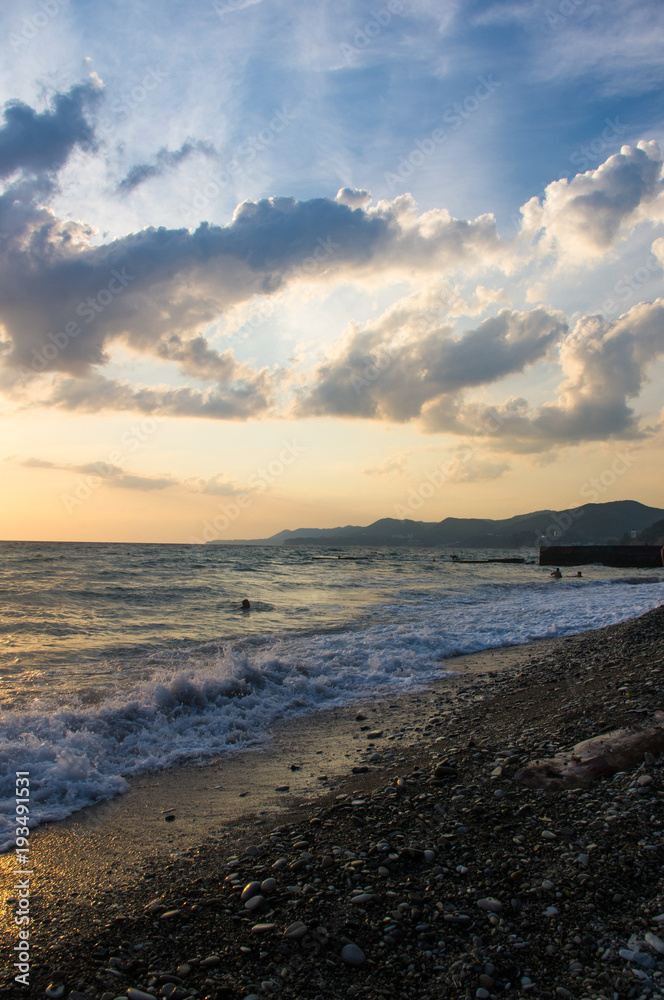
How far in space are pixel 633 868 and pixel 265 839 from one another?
3.43 m

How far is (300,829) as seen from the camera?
5352 mm

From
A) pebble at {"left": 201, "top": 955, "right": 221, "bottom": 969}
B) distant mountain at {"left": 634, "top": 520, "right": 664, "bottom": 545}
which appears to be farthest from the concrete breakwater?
pebble at {"left": 201, "top": 955, "right": 221, "bottom": 969}

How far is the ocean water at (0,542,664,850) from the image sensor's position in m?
7.90

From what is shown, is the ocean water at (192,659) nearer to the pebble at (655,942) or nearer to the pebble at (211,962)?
the pebble at (211,962)

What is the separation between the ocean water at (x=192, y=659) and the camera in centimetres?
790

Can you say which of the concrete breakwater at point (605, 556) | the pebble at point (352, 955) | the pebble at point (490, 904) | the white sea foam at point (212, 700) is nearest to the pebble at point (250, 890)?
the pebble at point (352, 955)

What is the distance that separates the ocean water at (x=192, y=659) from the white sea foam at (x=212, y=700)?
0.03 m

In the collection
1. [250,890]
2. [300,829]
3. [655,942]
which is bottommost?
[300,829]

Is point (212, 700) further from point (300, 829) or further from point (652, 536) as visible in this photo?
point (652, 536)

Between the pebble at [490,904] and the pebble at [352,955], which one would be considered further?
the pebble at [490,904]

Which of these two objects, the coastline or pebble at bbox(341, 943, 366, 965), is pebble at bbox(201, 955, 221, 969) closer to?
the coastline

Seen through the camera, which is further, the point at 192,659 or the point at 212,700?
the point at 192,659

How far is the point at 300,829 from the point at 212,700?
18.5 ft

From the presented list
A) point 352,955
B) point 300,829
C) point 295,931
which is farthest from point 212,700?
point 352,955
